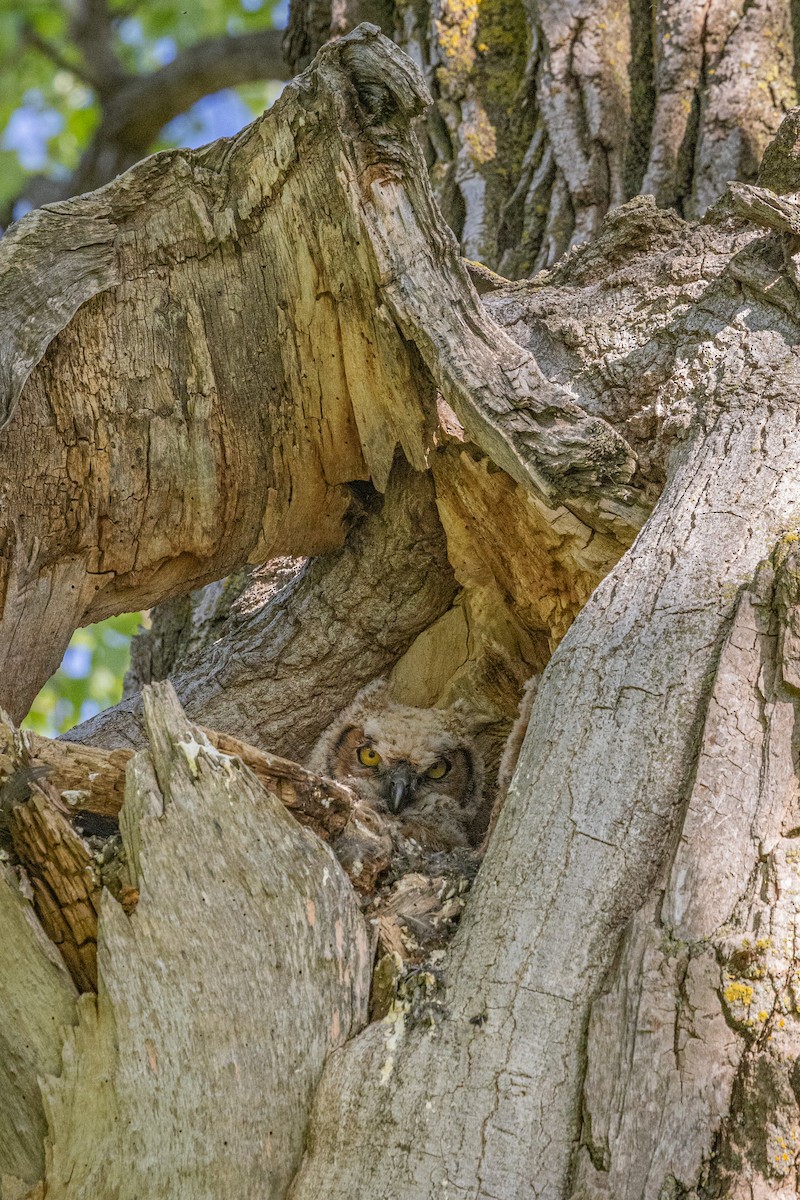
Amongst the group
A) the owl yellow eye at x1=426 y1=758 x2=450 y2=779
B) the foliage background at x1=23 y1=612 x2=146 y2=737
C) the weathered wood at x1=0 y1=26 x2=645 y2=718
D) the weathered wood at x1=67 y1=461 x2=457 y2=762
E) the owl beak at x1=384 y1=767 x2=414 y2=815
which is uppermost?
the foliage background at x1=23 y1=612 x2=146 y2=737

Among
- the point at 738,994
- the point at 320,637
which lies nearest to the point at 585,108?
the point at 320,637

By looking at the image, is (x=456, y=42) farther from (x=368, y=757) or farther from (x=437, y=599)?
(x=368, y=757)

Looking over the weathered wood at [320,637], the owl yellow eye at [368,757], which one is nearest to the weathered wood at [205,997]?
the weathered wood at [320,637]

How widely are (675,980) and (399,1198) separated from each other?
20.8 inches

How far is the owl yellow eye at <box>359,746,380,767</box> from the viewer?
4.11 meters

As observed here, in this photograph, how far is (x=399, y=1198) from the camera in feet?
5.29

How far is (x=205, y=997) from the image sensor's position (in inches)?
71.5

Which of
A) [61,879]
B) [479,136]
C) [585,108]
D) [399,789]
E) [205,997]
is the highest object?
[479,136]

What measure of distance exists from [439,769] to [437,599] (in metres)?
1.02

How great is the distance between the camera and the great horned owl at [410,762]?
3.84 meters

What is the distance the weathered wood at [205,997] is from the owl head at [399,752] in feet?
5.70

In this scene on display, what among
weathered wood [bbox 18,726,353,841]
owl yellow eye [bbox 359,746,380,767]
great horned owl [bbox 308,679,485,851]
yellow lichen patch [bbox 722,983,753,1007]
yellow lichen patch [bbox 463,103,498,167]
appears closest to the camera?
yellow lichen patch [bbox 722,983,753,1007]

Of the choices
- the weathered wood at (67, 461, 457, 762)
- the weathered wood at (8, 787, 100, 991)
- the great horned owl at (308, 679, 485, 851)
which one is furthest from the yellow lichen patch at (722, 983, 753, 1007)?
the great horned owl at (308, 679, 485, 851)

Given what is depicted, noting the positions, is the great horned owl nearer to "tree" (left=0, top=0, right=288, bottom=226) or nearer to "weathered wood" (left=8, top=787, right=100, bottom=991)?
"weathered wood" (left=8, top=787, right=100, bottom=991)
